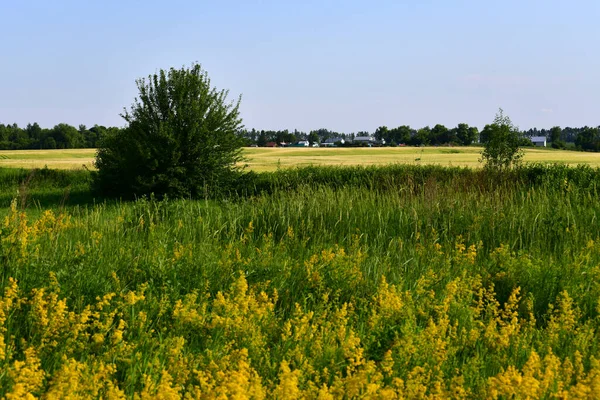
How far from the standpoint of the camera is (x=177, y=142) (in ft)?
63.2

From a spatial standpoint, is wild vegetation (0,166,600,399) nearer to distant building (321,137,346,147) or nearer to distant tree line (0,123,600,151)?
distant tree line (0,123,600,151)

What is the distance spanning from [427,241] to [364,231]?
1.13 metres

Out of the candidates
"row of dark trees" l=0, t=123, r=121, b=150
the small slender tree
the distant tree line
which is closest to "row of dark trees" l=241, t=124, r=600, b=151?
the distant tree line

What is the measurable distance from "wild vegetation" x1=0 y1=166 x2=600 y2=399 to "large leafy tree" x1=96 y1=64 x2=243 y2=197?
9.30 meters

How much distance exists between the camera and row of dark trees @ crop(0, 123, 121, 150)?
73.0 m

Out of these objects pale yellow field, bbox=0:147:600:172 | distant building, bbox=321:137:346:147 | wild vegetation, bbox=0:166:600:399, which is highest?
distant building, bbox=321:137:346:147

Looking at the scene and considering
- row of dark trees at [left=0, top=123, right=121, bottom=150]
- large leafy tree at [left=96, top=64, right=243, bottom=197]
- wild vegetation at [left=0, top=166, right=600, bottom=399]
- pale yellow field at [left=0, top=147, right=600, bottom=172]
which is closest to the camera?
wild vegetation at [left=0, top=166, right=600, bottom=399]

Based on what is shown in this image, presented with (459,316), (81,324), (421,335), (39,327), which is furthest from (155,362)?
(459,316)

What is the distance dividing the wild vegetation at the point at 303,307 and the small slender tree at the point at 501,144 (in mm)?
9743

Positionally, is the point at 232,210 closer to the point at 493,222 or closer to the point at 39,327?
the point at 493,222

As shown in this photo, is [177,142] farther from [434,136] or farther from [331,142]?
[331,142]

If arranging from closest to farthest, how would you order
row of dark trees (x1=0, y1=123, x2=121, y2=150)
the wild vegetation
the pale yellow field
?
the wild vegetation
the pale yellow field
row of dark trees (x1=0, y1=123, x2=121, y2=150)

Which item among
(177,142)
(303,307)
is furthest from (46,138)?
(303,307)

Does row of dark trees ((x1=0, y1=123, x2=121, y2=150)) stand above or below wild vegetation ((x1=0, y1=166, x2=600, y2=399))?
above
